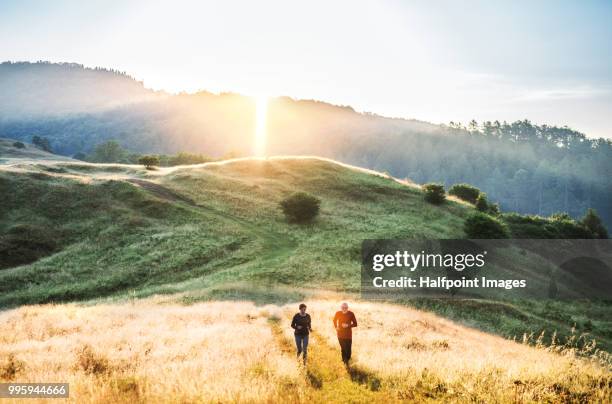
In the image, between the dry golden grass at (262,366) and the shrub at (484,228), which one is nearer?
the dry golden grass at (262,366)

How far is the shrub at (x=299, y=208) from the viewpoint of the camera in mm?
50969

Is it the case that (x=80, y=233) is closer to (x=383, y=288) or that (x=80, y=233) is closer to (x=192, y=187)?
(x=192, y=187)

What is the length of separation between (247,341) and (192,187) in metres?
49.1

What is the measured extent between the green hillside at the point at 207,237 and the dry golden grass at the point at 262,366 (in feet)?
36.1

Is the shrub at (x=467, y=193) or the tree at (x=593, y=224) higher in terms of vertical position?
the shrub at (x=467, y=193)

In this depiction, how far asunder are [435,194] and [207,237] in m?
36.3

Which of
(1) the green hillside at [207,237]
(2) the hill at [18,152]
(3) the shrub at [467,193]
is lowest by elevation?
(1) the green hillside at [207,237]

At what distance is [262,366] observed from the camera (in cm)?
1027

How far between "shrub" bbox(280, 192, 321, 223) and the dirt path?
3688 centimetres

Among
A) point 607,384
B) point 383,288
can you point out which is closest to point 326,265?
point 383,288

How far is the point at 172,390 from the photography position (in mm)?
8227

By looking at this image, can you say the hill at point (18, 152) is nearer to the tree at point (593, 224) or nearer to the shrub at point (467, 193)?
the shrub at point (467, 193)

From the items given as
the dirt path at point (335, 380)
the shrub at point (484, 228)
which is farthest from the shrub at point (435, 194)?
the dirt path at point (335, 380)

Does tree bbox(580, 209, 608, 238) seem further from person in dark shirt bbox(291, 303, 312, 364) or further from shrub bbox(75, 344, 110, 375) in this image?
shrub bbox(75, 344, 110, 375)
